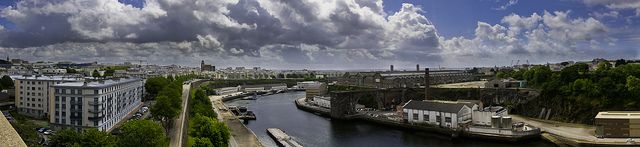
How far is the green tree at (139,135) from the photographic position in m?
13.1

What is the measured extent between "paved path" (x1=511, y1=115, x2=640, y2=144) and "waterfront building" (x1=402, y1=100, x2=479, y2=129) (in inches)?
142

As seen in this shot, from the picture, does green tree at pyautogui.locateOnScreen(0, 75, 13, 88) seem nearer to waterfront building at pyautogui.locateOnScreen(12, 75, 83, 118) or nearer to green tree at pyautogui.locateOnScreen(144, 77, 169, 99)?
green tree at pyautogui.locateOnScreen(144, 77, 169, 99)

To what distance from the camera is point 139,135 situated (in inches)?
522

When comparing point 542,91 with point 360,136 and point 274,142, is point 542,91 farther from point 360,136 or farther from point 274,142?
point 274,142

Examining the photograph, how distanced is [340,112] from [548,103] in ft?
42.4

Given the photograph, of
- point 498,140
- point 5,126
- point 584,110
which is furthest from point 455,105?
point 5,126

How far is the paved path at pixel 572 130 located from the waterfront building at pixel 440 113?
3.60 meters

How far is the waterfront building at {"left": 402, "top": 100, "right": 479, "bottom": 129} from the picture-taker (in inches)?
976

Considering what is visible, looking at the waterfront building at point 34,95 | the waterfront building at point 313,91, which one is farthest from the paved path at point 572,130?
the waterfront building at point 34,95

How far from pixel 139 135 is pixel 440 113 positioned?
16.8 m

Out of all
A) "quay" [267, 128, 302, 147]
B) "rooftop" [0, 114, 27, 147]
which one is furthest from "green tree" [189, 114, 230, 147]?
"rooftop" [0, 114, 27, 147]

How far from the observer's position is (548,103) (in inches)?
1145

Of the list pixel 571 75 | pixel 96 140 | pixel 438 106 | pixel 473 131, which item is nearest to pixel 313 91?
pixel 438 106

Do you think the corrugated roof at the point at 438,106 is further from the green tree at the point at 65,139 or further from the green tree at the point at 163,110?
the green tree at the point at 65,139
